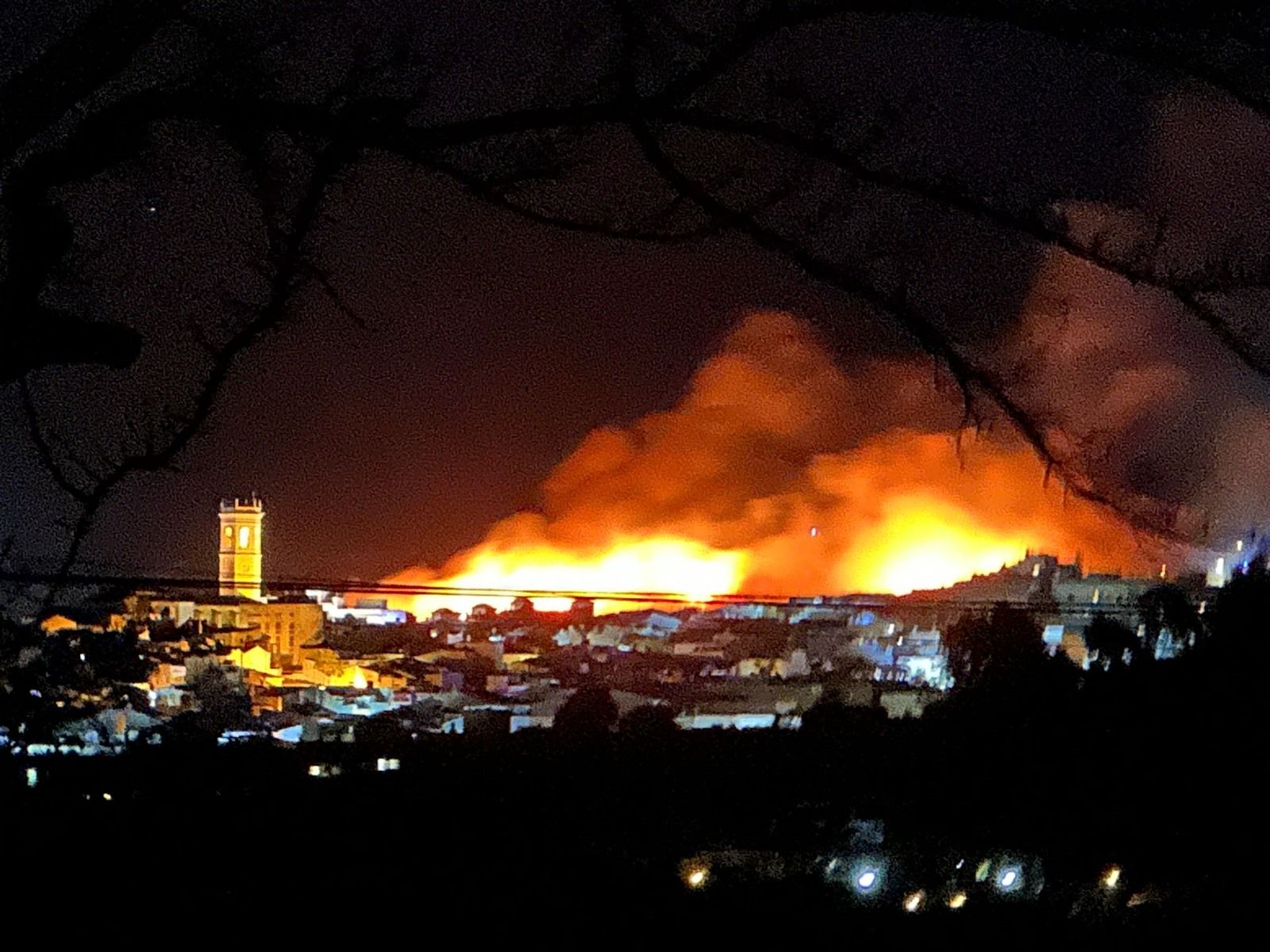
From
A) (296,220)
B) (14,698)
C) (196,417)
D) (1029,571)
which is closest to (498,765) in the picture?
(14,698)

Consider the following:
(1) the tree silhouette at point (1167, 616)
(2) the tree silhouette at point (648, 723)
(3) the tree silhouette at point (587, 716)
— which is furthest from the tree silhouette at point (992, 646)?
(3) the tree silhouette at point (587, 716)

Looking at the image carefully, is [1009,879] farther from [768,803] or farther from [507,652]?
[507,652]

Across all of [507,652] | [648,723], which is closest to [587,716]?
[648,723]

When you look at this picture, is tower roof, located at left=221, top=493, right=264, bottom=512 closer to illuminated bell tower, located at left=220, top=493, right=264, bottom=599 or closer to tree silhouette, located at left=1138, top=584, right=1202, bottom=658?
illuminated bell tower, located at left=220, top=493, right=264, bottom=599

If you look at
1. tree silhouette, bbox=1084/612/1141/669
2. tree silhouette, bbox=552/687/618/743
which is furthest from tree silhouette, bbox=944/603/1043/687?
tree silhouette, bbox=552/687/618/743

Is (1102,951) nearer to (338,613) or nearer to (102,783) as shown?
(338,613)

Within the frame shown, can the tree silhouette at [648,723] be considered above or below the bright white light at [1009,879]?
above

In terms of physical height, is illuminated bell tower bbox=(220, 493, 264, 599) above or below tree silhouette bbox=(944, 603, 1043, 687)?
above

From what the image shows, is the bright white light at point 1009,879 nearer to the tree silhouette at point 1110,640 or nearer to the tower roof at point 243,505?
the tree silhouette at point 1110,640

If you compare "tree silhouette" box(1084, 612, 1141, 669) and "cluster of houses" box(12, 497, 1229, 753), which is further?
"tree silhouette" box(1084, 612, 1141, 669)

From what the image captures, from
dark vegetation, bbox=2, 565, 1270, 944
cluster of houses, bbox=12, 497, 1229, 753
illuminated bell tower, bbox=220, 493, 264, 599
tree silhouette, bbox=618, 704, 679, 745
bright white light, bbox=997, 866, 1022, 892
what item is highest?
illuminated bell tower, bbox=220, 493, 264, 599
